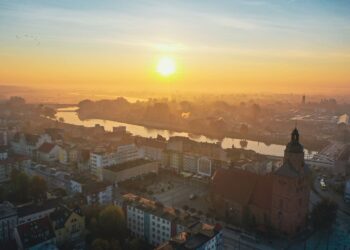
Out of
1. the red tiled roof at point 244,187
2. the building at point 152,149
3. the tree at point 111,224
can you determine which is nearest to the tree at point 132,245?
the tree at point 111,224

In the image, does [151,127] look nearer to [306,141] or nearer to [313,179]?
[306,141]

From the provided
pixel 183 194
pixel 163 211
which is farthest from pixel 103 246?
pixel 183 194

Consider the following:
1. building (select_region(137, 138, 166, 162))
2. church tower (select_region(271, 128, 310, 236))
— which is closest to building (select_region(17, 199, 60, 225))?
church tower (select_region(271, 128, 310, 236))

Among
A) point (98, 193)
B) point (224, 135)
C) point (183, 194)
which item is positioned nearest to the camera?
point (98, 193)

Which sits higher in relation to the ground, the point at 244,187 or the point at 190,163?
the point at 244,187

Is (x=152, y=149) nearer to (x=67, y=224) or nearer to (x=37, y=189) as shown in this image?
(x=37, y=189)

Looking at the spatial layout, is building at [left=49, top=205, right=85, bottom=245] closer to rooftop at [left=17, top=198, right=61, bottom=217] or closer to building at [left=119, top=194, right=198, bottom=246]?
rooftop at [left=17, top=198, right=61, bottom=217]

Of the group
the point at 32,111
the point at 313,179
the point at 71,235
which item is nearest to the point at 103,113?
the point at 32,111

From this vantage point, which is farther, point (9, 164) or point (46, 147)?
point (46, 147)
